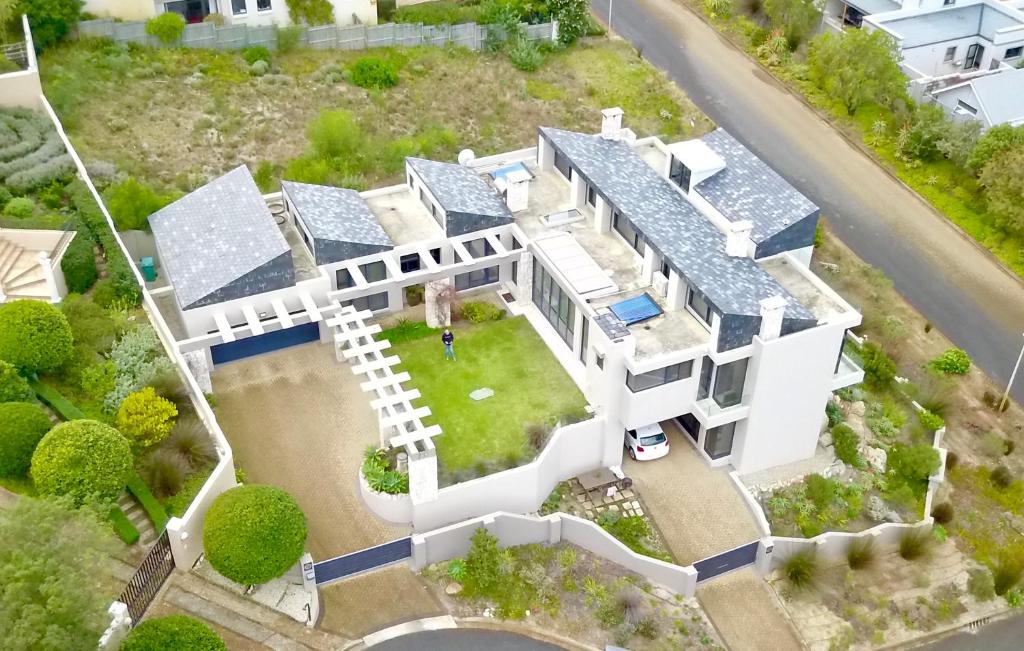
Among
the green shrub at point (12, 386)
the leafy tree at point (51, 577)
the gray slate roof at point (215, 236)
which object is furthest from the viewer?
the gray slate roof at point (215, 236)

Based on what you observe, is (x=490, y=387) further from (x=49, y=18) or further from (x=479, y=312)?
(x=49, y=18)

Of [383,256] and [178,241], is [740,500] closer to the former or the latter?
[383,256]

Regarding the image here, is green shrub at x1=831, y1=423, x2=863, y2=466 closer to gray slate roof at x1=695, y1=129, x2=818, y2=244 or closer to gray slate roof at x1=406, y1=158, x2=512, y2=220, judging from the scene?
gray slate roof at x1=695, y1=129, x2=818, y2=244

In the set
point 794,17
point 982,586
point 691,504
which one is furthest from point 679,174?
point 794,17

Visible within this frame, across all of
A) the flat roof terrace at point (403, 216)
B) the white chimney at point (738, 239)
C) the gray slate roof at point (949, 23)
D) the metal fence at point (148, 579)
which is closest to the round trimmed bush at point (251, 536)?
the metal fence at point (148, 579)

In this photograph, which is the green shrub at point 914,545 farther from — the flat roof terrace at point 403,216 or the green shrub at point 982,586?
the flat roof terrace at point 403,216

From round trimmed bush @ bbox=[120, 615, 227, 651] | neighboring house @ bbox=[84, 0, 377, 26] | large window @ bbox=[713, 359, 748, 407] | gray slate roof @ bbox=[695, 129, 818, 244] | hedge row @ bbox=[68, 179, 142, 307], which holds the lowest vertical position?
round trimmed bush @ bbox=[120, 615, 227, 651]

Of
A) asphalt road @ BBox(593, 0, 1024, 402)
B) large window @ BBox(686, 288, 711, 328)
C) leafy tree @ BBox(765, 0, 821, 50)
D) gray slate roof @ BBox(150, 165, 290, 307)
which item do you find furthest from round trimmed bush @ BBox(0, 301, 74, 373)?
leafy tree @ BBox(765, 0, 821, 50)
